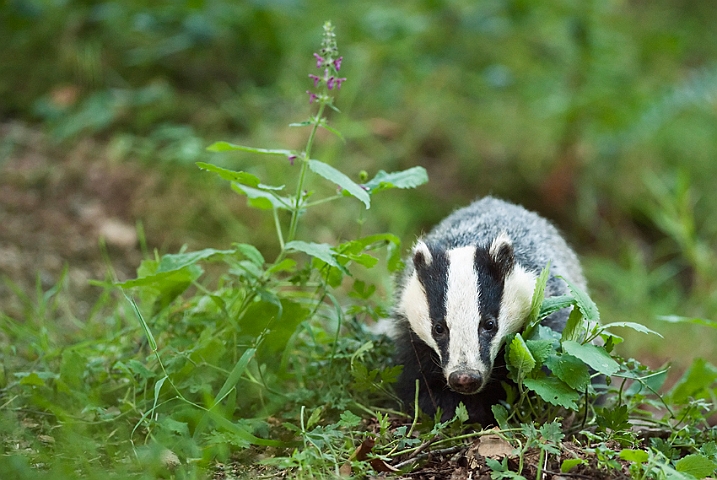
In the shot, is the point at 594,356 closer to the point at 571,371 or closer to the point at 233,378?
the point at 571,371

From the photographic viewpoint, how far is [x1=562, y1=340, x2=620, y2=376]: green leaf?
9.50 ft

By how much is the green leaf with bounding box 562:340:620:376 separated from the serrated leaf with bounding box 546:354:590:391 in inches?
2.7

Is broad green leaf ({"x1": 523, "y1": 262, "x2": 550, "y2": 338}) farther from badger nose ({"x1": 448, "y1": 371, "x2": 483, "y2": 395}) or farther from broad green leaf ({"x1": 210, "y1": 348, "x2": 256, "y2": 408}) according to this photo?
broad green leaf ({"x1": 210, "y1": 348, "x2": 256, "y2": 408})

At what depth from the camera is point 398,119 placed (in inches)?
309

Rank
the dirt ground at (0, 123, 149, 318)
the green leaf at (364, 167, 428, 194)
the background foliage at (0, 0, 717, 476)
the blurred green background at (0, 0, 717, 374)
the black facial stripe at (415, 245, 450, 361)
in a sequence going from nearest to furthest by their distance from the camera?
1. the black facial stripe at (415, 245, 450, 361)
2. the green leaf at (364, 167, 428, 194)
3. the dirt ground at (0, 123, 149, 318)
4. the blurred green background at (0, 0, 717, 374)
5. the background foliage at (0, 0, 717, 476)

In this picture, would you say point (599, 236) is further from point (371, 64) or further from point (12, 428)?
point (12, 428)

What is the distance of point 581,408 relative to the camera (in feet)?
11.4

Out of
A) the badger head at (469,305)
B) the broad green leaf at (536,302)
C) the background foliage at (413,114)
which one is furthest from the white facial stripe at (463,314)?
the background foliage at (413,114)

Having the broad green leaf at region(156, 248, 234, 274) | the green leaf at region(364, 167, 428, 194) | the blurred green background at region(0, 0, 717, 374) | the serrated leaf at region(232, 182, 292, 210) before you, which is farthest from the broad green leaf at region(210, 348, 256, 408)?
the blurred green background at region(0, 0, 717, 374)

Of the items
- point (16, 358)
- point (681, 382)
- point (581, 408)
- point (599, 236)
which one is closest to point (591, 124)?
point (599, 236)

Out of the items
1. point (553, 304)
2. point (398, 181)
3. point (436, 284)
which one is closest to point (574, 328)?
point (553, 304)

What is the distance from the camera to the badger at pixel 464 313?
10.8 ft

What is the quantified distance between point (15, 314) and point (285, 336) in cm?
211

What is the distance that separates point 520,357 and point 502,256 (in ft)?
1.91
